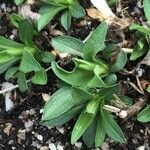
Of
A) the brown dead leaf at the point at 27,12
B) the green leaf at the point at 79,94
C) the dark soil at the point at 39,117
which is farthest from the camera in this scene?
the brown dead leaf at the point at 27,12

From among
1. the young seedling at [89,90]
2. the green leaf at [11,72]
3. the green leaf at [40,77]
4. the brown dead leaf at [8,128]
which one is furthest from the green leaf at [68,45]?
the brown dead leaf at [8,128]

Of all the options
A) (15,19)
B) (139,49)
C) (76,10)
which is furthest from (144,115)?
(15,19)

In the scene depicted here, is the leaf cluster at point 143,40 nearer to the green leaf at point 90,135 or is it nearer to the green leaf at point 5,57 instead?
the green leaf at point 90,135

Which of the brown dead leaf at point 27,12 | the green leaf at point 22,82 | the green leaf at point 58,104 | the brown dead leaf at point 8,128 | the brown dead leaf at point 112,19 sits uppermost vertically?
the brown dead leaf at point 27,12

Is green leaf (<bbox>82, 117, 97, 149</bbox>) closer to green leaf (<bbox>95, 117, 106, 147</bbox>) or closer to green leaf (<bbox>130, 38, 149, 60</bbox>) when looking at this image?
green leaf (<bbox>95, 117, 106, 147</bbox>)

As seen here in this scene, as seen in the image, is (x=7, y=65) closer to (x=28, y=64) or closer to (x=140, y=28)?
(x=28, y=64)

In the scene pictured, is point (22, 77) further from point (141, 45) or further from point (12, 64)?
point (141, 45)

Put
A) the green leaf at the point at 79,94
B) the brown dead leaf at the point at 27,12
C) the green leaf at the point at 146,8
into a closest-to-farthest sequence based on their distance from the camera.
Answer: the green leaf at the point at 79,94 → the green leaf at the point at 146,8 → the brown dead leaf at the point at 27,12

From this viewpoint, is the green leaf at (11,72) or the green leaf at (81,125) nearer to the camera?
the green leaf at (81,125)
